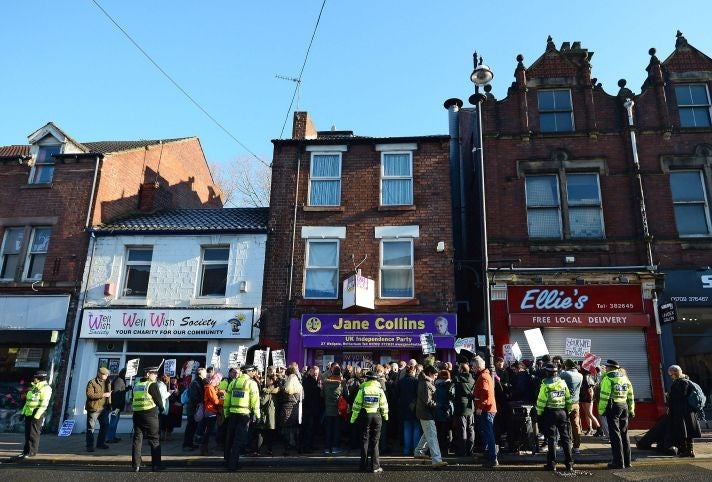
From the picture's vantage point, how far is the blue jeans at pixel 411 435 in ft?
33.7

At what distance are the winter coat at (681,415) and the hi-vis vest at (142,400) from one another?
32.3 ft

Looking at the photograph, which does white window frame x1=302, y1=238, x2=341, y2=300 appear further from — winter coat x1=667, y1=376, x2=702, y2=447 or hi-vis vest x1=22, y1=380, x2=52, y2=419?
winter coat x1=667, y1=376, x2=702, y2=447

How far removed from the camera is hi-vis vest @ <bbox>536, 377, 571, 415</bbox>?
873 cm

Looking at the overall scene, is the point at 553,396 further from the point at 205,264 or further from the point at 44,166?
the point at 44,166

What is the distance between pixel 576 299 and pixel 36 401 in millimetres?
13640

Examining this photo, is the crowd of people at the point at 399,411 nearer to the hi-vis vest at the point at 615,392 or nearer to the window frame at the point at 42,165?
the hi-vis vest at the point at 615,392

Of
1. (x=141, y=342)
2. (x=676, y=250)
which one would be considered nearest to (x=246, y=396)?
(x=141, y=342)

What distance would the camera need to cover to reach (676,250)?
48.7 ft

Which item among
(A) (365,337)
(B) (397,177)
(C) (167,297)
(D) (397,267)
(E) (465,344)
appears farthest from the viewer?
(B) (397,177)

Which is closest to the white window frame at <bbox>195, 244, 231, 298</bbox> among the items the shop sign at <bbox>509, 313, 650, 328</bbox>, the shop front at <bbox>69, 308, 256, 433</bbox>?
the shop front at <bbox>69, 308, 256, 433</bbox>

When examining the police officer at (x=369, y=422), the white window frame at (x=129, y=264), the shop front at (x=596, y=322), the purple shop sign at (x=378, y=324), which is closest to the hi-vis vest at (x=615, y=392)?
the police officer at (x=369, y=422)

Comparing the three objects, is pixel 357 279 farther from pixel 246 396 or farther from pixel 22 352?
pixel 22 352

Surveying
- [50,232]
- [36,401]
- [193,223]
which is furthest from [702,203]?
[50,232]

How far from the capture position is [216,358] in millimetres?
14281
